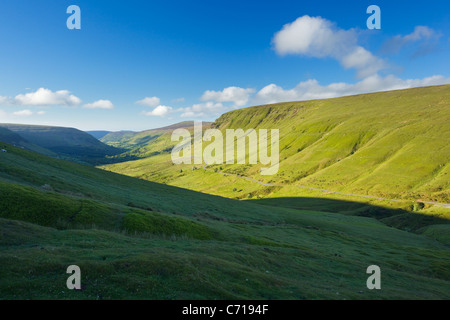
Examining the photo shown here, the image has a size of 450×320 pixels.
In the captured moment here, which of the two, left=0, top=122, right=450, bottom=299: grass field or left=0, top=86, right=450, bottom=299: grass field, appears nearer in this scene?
left=0, top=122, right=450, bottom=299: grass field

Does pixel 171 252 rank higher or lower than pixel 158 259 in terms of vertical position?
lower

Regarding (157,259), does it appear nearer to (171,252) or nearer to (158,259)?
(158,259)

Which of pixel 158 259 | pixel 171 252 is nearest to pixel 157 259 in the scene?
pixel 158 259

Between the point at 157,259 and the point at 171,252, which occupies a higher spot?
the point at 157,259

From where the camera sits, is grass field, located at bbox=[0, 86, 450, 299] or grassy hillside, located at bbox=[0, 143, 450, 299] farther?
grass field, located at bbox=[0, 86, 450, 299]

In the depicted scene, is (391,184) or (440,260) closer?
(440,260)

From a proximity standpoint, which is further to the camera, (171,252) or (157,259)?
(171,252)

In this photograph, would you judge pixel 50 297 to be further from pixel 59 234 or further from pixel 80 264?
pixel 59 234

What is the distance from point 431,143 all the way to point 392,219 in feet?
347

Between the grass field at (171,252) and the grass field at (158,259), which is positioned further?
the grass field at (171,252)

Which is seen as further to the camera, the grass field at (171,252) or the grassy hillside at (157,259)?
the grass field at (171,252)

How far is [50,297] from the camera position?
13.6 metres

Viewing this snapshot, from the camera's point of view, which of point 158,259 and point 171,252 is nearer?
point 158,259
